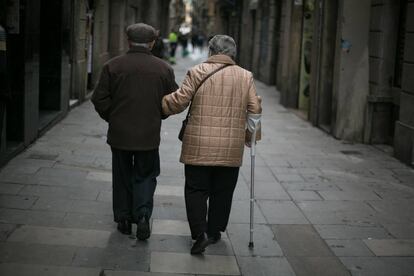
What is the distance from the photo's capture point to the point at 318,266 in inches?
216

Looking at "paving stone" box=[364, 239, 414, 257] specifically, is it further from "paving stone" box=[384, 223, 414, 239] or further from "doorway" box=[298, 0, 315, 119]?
"doorway" box=[298, 0, 315, 119]

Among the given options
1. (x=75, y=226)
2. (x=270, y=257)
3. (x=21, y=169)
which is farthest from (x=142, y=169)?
(x=21, y=169)

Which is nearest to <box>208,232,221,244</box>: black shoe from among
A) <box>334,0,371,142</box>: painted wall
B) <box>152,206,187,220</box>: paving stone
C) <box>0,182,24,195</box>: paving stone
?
<box>152,206,187,220</box>: paving stone

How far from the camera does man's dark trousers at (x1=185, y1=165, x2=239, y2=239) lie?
556cm

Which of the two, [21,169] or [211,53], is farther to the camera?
[21,169]

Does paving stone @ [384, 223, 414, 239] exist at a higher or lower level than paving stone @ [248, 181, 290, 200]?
lower

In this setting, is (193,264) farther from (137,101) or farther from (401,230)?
(401,230)

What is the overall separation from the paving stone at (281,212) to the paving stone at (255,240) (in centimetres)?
31

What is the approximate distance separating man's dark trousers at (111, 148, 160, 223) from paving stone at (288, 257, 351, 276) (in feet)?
4.39

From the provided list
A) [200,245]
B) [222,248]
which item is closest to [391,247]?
[222,248]

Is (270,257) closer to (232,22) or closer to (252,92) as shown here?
(252,92)

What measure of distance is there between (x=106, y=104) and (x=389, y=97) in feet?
23.1

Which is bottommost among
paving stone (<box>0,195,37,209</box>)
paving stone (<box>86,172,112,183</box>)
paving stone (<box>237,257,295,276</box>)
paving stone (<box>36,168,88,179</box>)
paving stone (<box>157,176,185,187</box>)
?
paving stone (<box>237,257,295,276</box>)

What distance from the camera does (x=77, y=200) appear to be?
23.1 feet
